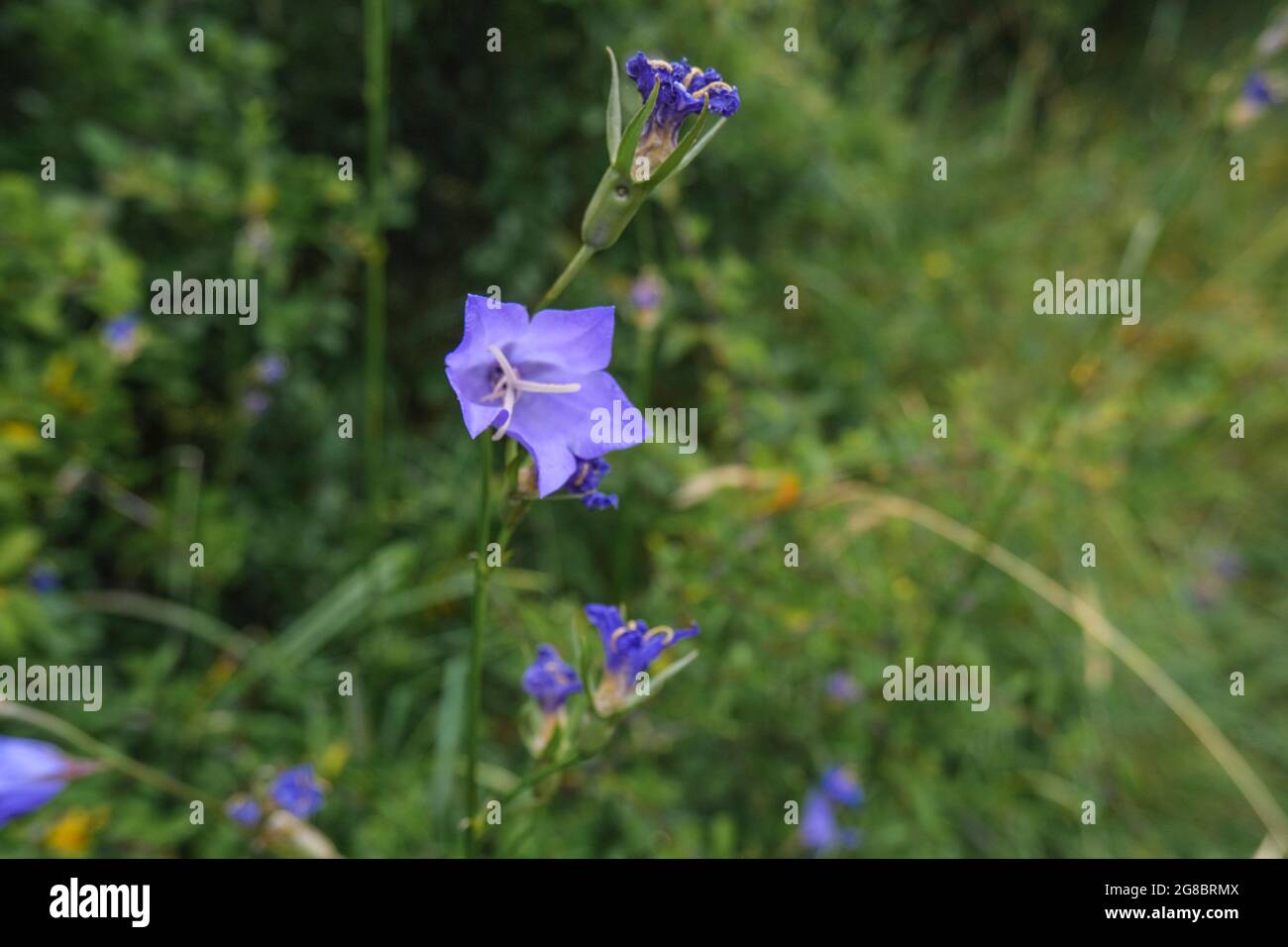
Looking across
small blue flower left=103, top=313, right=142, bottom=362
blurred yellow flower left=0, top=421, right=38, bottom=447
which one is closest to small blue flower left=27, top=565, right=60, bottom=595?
blurred yellow flower left=0, top=421, right=38, bottom=447

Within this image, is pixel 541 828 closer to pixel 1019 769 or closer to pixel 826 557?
pixel 826 557

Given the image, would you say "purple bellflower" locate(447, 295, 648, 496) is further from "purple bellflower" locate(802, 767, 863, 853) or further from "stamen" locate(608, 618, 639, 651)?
"purple bellflower" locate(802, 767, 863, 853)

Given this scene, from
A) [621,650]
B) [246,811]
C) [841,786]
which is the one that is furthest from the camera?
[841,786]

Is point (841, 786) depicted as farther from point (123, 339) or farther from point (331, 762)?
point (123, 339)

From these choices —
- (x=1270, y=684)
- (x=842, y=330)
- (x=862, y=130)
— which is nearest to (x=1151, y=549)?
(x=1270, y=684)

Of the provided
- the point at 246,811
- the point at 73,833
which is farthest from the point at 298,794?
the point at 73,833

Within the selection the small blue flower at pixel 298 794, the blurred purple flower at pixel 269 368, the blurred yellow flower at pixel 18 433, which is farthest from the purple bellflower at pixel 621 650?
the blurred purple flower at pixel 269 368

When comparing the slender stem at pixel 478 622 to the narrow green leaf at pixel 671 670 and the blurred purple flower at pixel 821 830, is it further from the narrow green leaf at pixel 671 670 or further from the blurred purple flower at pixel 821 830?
the blurred purple flower at pixel 821 830
